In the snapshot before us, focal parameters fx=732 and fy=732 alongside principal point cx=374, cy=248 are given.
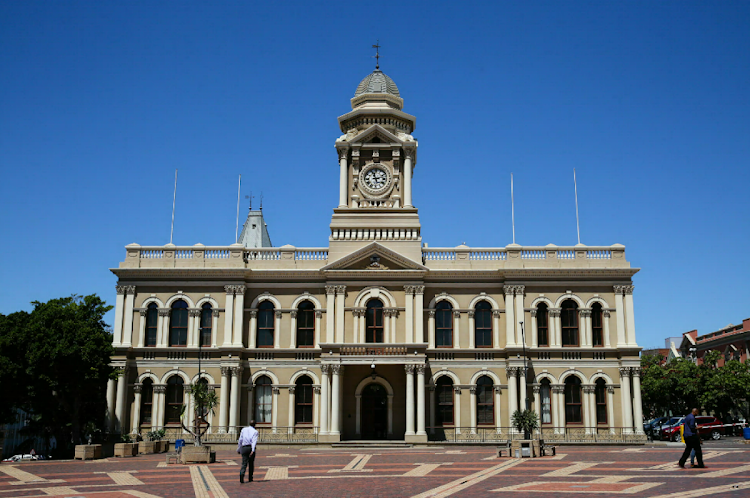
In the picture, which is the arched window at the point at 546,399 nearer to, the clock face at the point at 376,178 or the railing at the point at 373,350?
the railing at the point at 373,350

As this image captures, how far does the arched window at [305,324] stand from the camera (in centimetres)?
4472

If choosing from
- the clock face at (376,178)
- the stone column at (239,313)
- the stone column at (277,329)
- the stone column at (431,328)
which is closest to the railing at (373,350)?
the stone column at (431,328)

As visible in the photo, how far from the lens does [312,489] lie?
64.3 ft

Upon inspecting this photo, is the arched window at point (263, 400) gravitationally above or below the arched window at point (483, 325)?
below

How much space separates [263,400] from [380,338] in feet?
26.1

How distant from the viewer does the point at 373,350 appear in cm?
4238

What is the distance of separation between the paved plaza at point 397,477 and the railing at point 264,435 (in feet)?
32.9

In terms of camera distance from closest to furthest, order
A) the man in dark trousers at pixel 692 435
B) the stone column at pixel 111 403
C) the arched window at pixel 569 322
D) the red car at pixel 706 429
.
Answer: the man in dark trousers at pixel 692 435 < the stone column at pixel 111 403 < the red car at pixel 706 429 < the arched window at pixel 569 322

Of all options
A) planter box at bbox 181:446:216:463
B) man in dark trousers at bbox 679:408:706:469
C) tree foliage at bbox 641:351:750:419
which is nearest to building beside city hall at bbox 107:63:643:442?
planter box at bbox 181:446:216:463

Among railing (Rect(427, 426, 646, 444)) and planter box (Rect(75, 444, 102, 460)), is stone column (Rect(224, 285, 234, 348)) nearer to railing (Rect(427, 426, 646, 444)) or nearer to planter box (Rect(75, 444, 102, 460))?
planter box (Rect(75, 444, 102, 460))

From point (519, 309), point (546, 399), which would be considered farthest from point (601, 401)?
point (519, 309)

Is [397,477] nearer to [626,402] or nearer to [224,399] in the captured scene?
[224,399]

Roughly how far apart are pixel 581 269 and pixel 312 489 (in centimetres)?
2929

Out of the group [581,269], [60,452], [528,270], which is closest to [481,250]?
[528,270]
